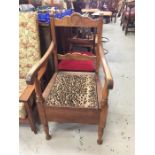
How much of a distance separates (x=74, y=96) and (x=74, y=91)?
6cm

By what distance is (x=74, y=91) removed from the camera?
1432 millimetres

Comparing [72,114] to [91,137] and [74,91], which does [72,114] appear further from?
[91,137]

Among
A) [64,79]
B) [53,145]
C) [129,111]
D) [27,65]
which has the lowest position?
[53,145]

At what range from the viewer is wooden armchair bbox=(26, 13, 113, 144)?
4.17ft

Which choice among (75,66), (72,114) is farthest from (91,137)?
(75,66)

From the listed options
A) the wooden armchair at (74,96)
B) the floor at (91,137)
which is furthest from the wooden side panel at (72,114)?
the floor at (91,137)

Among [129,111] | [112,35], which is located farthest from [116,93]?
[112,35]

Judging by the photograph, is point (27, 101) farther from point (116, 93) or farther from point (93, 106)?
point (116, 93)

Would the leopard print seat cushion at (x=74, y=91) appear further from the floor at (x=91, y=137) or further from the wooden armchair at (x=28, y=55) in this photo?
the floor at (x=91, y=137)

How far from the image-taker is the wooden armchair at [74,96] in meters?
1.27
